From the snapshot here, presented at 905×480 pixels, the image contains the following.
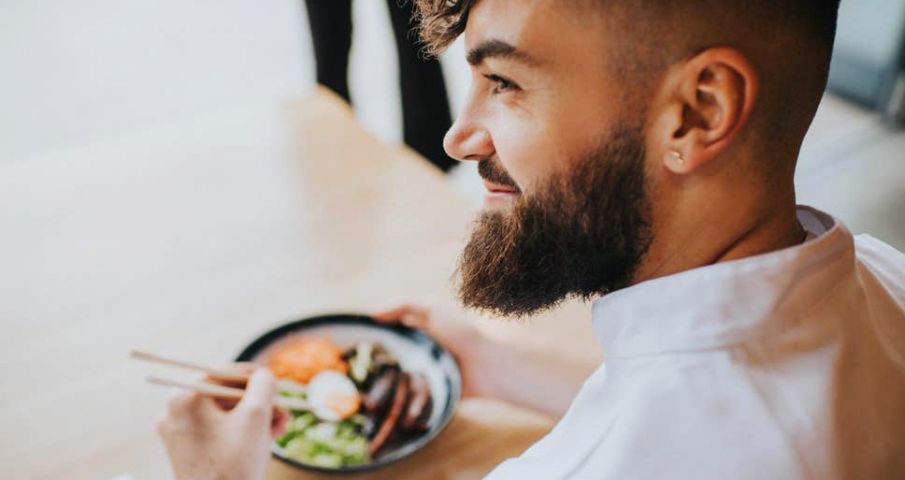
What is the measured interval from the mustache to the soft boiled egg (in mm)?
440

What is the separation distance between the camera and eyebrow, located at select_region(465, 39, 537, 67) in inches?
34.7

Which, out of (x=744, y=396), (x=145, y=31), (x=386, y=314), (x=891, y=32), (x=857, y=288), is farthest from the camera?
(x=145, y=31)

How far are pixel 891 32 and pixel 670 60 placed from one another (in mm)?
3594

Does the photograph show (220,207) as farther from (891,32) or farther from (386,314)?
(891,32)

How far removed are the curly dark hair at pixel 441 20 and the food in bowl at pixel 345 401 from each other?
0.51 meters

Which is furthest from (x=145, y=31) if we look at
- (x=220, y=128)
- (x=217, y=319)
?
(x=217, y=319)

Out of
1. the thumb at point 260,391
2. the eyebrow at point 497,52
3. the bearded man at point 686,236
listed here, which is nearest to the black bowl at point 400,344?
the thumb at point 260,391

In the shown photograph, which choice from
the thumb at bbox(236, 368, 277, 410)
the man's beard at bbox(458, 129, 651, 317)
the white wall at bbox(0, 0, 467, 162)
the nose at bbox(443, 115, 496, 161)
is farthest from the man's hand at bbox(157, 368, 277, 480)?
the white wall at bbox(0, 0, 467, 162)

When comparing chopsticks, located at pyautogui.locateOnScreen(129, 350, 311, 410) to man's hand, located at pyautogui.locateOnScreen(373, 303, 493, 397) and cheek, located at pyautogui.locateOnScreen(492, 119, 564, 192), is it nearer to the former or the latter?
man's hand, located at pyautogui.locateOnScreen(373, 303, 493, 397)

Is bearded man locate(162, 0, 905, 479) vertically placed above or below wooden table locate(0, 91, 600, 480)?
above

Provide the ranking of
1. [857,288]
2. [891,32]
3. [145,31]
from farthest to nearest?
1. [145,31]
2. [891,32]
3. [857,288]

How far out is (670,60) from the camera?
0.81 m

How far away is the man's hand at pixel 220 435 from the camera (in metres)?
1.08

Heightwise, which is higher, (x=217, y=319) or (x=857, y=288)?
(x=857, y=288)
